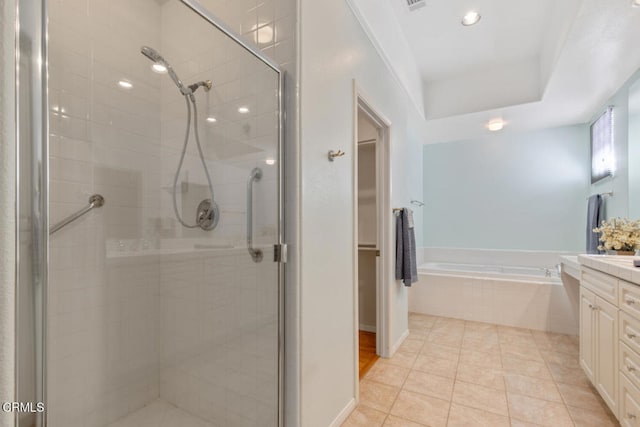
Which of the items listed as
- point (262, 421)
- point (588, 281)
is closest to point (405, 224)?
point (588, 281)

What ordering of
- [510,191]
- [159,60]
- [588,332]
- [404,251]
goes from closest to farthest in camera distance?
[159,60] → [588,332] → [404,251] → [510,191]

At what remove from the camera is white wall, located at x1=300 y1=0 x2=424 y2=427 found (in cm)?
148

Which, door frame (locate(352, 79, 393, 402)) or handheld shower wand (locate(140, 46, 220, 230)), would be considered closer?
handheld shower wand (locate(140, 46, 220, 230))

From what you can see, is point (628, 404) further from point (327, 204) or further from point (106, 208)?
point (106, 208)

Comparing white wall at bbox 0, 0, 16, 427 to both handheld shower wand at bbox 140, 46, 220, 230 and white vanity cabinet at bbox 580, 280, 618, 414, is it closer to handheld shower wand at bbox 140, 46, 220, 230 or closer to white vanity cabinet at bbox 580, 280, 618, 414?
handheld shower wand at bbox 140, 46, 220, 230

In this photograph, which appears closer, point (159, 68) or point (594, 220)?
point (159, 68)

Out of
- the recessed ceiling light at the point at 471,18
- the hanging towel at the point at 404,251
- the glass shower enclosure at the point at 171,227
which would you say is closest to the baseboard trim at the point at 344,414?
the glass shower enclosure at the point at 171,227

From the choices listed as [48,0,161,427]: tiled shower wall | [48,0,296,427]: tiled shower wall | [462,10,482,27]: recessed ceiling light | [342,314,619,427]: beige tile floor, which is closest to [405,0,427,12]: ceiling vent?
[462,10,482,27]: recessed ceiling light

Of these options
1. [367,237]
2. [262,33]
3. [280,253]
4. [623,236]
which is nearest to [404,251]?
[367,237]

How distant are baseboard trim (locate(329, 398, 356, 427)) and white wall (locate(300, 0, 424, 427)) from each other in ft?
0.08

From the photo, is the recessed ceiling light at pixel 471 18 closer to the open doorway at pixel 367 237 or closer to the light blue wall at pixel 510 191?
the open doorway at pixel 367 237

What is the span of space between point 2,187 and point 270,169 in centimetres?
101

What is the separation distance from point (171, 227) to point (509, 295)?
3.49 meters

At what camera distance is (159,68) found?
137cm
